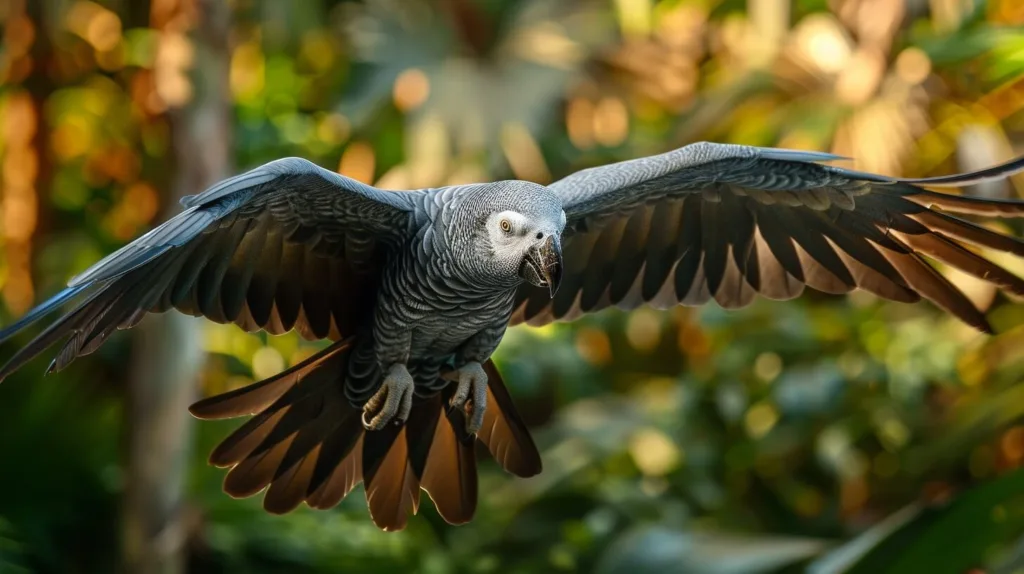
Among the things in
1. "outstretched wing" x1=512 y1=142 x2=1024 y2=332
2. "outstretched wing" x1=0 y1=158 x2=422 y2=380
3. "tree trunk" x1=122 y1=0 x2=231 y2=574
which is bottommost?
"outstretched wing" x1=512 y1=142 x2=1024 y2=332

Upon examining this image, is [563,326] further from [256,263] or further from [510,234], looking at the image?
Result: [510,234]

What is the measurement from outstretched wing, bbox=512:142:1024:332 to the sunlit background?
0.63m

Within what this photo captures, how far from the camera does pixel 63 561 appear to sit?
5.25 metres

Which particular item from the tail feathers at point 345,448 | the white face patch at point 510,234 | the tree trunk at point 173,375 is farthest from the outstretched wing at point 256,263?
the tree trunk at point 173,375

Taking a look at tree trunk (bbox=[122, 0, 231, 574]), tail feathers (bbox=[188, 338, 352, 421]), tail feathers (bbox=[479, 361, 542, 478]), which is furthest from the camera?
tree trunk (bbox=[122, 0, 231, 574])

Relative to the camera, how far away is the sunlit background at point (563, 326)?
5.34 metres

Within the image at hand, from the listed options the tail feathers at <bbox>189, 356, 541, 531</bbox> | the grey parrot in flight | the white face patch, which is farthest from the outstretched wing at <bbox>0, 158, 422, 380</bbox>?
the white face patch

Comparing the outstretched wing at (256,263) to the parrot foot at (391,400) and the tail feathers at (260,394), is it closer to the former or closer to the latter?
the tail feathers at (260,394)

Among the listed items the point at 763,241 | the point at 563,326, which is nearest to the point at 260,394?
the point at 763,241

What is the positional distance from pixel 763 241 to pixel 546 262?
1.27 meters

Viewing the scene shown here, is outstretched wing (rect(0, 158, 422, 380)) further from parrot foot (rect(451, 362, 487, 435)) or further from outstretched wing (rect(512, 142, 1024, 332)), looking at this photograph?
outstretched wing (rect(512, 142, 1024, 332))

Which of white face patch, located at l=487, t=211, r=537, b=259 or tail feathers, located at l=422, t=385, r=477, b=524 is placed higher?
white face patch, located at l=487, t=211, r=537, b=259

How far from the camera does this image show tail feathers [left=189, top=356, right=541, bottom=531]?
3.24 metres

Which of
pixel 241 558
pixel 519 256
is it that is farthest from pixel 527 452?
pixel 241 558
